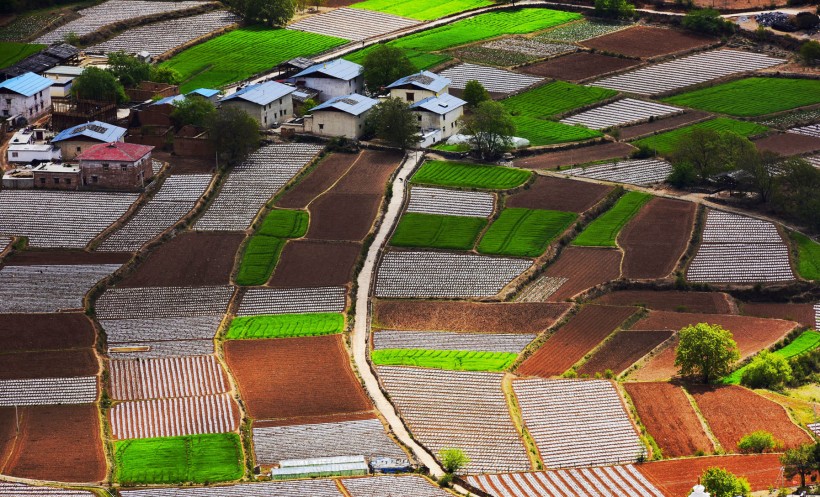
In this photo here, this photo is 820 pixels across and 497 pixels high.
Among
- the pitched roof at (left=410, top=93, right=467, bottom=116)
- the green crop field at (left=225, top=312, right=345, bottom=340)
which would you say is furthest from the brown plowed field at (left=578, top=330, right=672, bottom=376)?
the pitched roof at (left=410, top=93, right=467, bottom=116)

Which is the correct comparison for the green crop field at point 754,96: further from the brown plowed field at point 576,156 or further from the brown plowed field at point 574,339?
the brown plowed field at point 574,339

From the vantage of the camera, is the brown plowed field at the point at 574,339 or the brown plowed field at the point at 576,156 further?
the brown plowed field at the point at 576,156

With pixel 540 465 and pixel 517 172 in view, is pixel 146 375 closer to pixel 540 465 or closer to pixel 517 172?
pixel 540 465

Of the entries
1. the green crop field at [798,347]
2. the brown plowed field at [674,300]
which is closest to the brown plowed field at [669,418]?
the green crop field at [798,347]

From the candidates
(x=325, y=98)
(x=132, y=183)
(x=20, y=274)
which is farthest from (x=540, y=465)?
(x=325, y=98)

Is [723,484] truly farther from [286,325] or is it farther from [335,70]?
[335,70]

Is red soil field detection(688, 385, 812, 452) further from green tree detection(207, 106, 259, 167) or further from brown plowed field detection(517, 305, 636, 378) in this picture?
green tree detection(207, 106, 259, 167)
